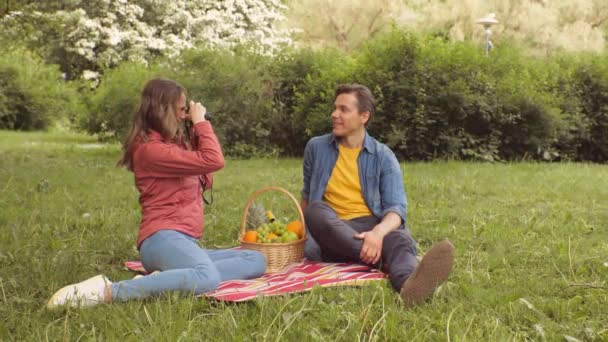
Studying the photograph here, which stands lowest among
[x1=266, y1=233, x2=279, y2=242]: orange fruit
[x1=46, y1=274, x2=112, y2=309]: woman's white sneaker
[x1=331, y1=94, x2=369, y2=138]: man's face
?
[x1=46, y1=274, x2=112, y2=309]: woman's white sneaker

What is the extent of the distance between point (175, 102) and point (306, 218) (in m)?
1.15

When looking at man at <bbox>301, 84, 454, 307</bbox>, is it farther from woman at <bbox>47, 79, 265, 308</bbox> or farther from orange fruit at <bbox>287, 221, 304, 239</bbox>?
woman at <bbox>47, 79, 265, 308</bbox>

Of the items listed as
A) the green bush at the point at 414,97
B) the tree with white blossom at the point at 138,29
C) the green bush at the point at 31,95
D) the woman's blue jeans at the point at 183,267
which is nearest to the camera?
the woman's blue jeans at the point at 183,267

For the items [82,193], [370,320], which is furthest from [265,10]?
[370,320]

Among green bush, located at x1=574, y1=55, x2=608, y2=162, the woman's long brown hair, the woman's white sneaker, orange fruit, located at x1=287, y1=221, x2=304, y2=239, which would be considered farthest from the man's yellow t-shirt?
green bush, located at x1=574, y1=55, x2=608, y2=162

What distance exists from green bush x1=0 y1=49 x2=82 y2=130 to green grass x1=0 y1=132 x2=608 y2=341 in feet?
40.0

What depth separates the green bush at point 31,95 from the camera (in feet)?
66.5

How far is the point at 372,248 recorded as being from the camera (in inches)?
171

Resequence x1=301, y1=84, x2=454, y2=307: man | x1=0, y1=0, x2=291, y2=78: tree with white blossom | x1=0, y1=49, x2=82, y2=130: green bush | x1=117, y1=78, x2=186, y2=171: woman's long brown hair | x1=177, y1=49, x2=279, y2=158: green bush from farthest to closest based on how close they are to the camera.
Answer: x1=0, y1=0, x2=291, y2=78: tree with white blossom, x1=0, y1=49, x2=82, y2=130: green bush, x1=177, y1=49, x2=279, y2=158: green bush, x1=301, y1=84, x2=454, y2=307: man, x1=117, y1=78, x2=186, y2=171: woman's long brown hair

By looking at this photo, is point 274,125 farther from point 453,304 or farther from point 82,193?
point 453,304

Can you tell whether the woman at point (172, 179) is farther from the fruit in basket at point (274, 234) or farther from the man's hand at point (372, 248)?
the man's hand at point (372, 248)

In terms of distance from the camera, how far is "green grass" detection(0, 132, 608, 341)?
328cm

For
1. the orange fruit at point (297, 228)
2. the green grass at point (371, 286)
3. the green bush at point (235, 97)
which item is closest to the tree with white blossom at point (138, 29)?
the green bush at point (235, 97)

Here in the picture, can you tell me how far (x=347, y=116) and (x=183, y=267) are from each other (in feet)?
5.07
